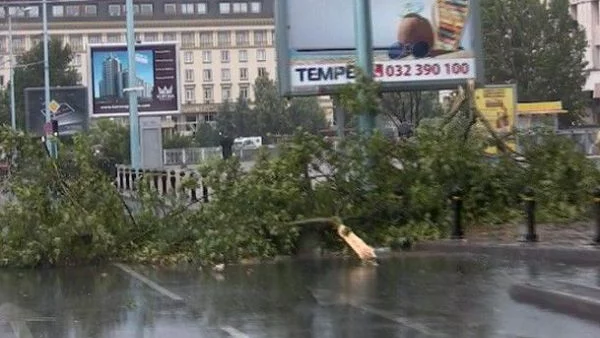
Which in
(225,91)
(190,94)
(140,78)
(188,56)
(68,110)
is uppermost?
(188,56)

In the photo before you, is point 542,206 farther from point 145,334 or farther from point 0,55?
point 0,55

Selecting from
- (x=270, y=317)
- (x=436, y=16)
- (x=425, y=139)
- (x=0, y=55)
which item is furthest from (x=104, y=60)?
(x=0, y=55)

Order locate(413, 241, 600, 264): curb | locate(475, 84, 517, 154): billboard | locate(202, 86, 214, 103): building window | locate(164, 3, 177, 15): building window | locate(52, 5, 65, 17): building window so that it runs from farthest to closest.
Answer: locate(202, 86, 214, 103): building window → locate(164, 3, 177, 15): building window → locate(52, 5, 65, 17): building window → locate(475, 84, 517, 154): billboard → locate(413, 241, 600, 264): curb

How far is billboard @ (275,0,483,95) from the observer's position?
21.3 meters

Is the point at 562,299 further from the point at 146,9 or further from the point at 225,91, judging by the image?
the point at 225,91

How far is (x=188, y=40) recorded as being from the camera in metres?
132

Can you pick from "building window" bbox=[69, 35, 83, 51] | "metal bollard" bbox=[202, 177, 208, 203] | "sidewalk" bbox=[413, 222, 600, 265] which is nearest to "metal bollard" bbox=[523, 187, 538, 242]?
"sidewalk" bbox=[413, 222, 600, 265]

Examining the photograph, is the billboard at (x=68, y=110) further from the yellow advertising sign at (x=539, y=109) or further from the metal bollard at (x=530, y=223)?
the metal bollard at (x=530, y=223)

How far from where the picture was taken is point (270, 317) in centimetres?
1106

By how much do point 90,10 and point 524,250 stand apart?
116859 millimetres

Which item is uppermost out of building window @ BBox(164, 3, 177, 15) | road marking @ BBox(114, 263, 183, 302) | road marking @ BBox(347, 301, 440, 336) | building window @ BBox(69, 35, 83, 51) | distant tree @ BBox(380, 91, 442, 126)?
building window @ BBox(164, 3, 177, 15)

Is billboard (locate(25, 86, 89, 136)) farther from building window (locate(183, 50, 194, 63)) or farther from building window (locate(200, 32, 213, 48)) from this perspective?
building window (locate(200, 32, 213, 48))

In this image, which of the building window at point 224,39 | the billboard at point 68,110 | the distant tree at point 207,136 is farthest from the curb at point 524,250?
the building window at point 224,39

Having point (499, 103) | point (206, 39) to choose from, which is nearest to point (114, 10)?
point (206, 39)
